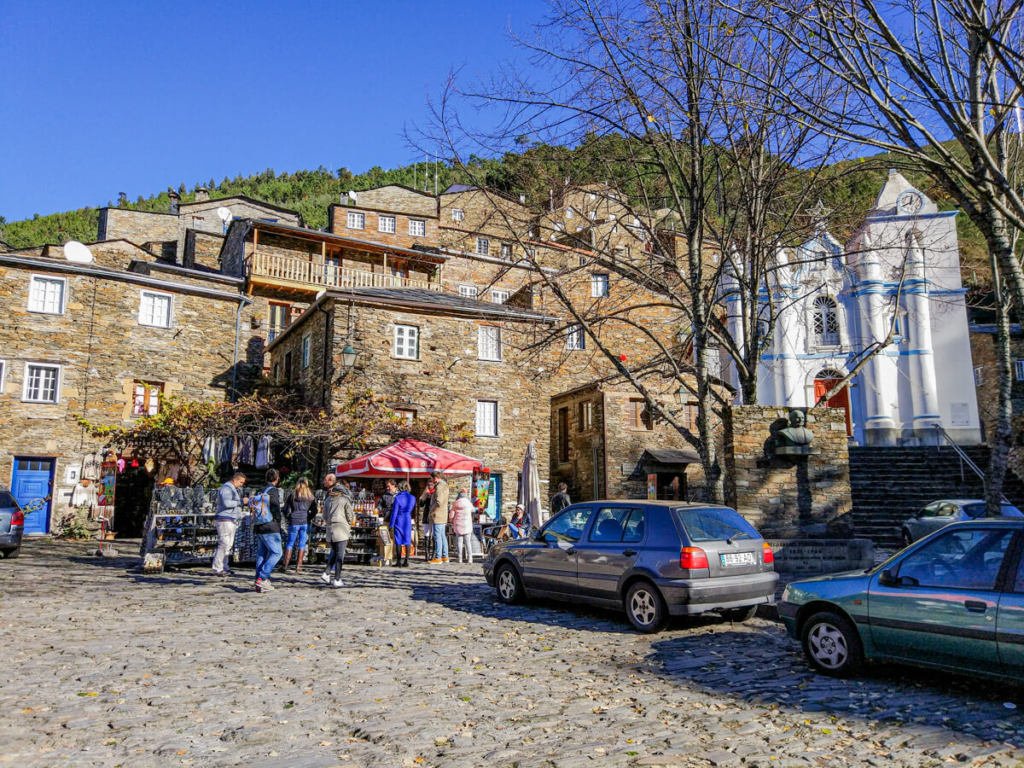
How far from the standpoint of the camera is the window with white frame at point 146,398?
81.6 feet

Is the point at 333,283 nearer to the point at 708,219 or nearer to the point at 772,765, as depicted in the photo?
the point at 708,219

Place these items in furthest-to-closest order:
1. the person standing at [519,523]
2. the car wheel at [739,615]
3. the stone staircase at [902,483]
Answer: the stone staircase at [902,483], the person standing at [519,523], the car wheel at [739,615]

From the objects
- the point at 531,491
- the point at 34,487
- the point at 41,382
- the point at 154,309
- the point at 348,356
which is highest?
the point at 154,309

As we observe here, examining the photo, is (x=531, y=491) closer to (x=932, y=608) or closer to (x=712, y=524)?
(x=712, y=524)

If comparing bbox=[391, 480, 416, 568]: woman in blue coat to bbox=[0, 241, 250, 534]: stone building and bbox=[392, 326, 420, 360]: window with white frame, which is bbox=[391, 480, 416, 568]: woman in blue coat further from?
bbox=[0, 241, 250, 534]: stone building

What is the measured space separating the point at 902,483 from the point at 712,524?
17.8 meters

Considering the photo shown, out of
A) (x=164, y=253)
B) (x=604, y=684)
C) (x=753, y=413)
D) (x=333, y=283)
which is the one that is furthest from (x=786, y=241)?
(x=164, y=253)

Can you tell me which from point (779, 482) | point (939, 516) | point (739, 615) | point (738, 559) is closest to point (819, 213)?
point (779, 482)

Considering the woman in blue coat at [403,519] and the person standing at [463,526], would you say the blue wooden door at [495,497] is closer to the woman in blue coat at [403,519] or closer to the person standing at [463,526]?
the person standing at [463,526]

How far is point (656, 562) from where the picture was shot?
327 inches

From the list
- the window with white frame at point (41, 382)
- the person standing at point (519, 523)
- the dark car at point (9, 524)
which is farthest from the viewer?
the window with white frame at point (41, 382)

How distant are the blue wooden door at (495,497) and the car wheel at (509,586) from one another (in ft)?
45.3

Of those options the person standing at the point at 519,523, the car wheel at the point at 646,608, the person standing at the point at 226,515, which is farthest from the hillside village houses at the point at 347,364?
the car wheel at the point at 646,608

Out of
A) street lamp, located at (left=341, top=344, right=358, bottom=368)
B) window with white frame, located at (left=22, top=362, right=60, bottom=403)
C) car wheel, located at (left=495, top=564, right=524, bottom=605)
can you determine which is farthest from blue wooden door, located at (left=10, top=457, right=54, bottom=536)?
car wheel, located at (left=495, top=564, right=524, bottom=605)
